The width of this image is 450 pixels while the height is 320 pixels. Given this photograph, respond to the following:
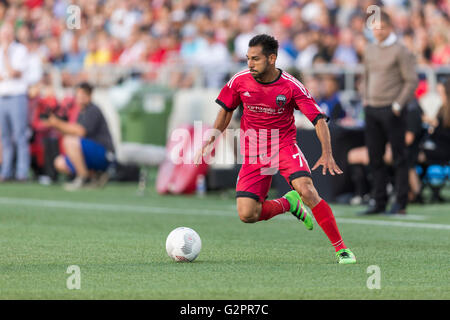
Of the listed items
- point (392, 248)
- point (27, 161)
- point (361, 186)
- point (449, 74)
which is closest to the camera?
point (392, 248)

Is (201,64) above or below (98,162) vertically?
above

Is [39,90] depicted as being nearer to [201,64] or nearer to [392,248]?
[201,64]

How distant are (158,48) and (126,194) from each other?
21.1 feet

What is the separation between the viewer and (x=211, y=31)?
72.1ft

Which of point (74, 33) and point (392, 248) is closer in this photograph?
A: point (392, 248)

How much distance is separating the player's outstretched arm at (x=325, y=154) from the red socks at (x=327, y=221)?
12.7 inches

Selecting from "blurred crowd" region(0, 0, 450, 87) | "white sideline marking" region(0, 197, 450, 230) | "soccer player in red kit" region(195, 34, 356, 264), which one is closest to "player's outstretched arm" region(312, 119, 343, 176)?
"soccer player in red kit" region(195, 34, 356, 264)

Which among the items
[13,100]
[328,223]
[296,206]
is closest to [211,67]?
[13,100]

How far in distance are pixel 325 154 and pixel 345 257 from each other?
90 cm

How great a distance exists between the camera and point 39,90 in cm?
1989

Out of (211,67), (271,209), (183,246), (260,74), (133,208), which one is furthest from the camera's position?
(211,67)

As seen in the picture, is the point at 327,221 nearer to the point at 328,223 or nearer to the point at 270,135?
the point at 328,223

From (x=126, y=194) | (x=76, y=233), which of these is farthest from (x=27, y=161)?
(x=76, y=233)
